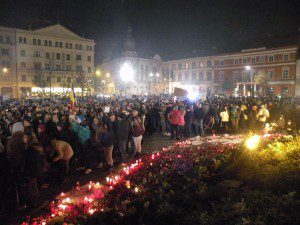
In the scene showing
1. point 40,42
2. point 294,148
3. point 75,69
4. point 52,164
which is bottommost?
point 52,164

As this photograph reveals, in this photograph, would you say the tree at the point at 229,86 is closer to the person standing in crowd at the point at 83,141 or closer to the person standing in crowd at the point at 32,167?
the person standing in crowd at the point at 83,141

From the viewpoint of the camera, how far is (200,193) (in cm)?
635

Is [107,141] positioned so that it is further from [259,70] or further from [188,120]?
[259,70]

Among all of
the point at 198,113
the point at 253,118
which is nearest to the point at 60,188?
the point at 198,113

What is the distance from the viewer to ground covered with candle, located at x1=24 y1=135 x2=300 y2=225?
5.45 metres

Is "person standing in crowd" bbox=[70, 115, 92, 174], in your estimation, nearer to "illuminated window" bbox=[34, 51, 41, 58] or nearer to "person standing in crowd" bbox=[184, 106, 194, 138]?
"person standing in crowd" bbox=[184, 106, 194, 138]

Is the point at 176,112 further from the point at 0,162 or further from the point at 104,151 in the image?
the point at 0,162

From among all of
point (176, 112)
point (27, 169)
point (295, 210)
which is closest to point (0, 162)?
point (27, 169)

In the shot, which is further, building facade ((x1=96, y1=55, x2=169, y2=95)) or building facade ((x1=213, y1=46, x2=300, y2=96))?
building facade ((x1=96, y1=55, x2=169, y2=95))

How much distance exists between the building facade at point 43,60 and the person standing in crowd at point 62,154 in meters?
55.5

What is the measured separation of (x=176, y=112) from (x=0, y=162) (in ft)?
30.1

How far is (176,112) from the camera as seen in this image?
15.1 metres

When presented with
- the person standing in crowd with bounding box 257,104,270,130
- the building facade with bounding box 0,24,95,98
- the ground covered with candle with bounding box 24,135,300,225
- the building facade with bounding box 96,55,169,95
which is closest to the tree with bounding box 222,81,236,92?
the building facade with bounding box 96,55,169,95

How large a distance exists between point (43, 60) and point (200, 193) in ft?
241
